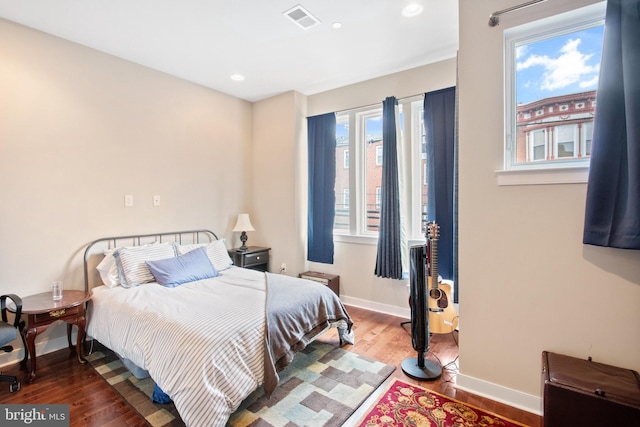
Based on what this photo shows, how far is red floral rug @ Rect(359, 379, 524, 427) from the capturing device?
1807 millimetres

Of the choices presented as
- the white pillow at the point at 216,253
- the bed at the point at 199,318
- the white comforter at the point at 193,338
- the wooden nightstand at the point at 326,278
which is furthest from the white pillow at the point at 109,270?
the wooden nightstand at the point at 326,278

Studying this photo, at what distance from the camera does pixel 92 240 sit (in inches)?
114

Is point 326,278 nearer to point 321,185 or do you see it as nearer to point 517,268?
point 321,185

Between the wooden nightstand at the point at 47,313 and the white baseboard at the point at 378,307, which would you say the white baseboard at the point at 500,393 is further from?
the wooden nightstand at the point at 47,313

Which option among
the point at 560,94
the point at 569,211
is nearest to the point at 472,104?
the point at 560,94

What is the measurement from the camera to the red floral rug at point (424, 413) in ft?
5.93

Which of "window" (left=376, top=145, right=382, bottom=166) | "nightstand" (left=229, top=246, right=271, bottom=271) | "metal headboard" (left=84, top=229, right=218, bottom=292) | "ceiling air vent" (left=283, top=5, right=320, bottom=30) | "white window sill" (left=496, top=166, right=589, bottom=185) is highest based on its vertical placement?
"ceiling air vent" (left=283, top=5, right=320, bottom=30)

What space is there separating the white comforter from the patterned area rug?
236 millimetres

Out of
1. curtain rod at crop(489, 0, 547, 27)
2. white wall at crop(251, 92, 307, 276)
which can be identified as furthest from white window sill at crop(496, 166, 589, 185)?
white wall at crop(251, 92, 307, 276)

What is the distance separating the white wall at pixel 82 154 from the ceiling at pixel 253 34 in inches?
8.7

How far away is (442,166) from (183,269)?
9.18 ft

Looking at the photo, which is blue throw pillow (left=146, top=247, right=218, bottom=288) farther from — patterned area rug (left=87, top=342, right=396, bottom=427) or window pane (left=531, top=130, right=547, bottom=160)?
window pane (left=531, top=130, right=547, bottom=160)

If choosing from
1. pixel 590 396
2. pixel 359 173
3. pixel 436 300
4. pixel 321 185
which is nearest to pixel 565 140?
pixel 590 396

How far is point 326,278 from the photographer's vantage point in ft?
12.6
